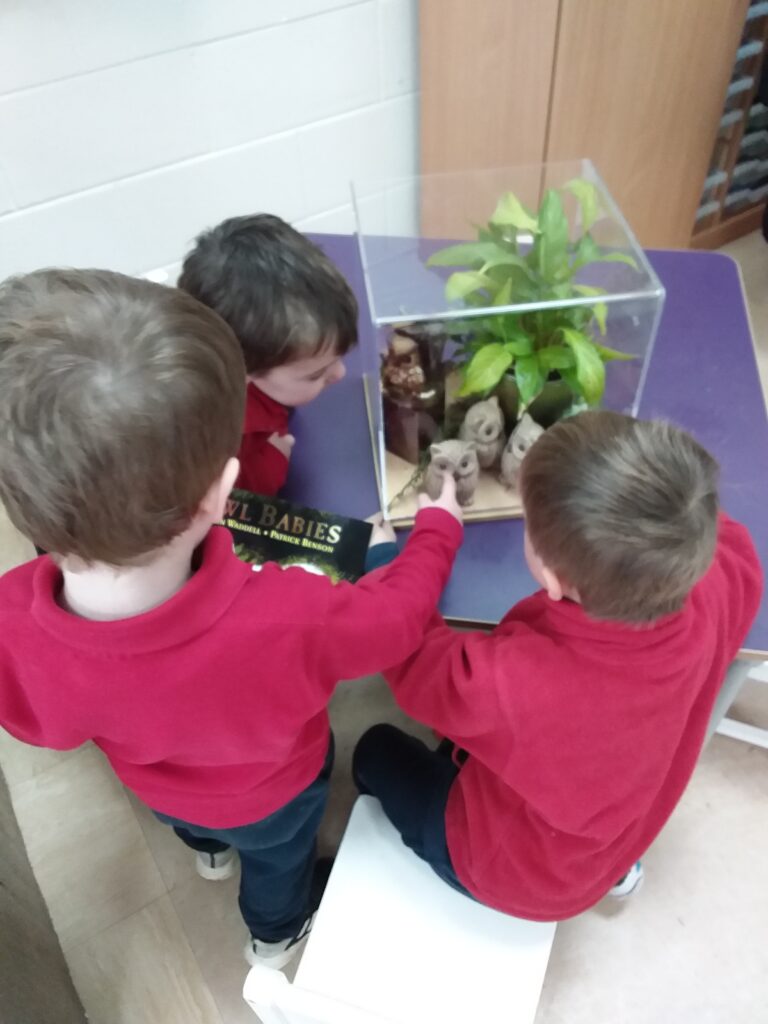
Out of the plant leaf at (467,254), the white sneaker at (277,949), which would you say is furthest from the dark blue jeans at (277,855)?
the plant leaf at (467,254)

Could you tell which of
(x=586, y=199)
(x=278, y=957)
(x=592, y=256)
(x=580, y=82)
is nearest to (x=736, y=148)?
(x=580, y=82)

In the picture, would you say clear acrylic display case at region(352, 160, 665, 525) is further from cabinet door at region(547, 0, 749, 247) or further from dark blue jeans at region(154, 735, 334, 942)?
cabinet door at region(547, 0, 749, 247)

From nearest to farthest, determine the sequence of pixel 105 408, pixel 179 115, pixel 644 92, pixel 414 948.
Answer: pixel 105 408 < pixel 414 948 < pixel 179 115 < pixel 644 92

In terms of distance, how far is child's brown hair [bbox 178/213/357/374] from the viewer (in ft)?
3.25

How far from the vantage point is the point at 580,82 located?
1.90m

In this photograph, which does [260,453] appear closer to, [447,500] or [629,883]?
[447,500]

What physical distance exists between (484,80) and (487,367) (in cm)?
122

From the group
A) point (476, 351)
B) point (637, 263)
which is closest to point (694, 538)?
point (476, 351)

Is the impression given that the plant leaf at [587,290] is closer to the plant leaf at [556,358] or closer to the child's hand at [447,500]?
the plant leaf at [556,358]

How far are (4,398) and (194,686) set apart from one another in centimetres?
29

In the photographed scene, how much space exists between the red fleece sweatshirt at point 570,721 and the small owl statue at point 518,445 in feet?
0.83

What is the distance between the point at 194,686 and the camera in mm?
684

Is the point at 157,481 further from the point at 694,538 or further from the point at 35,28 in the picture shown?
the point at 35,28

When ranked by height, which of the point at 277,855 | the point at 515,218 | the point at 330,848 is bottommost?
the point at 330,848
